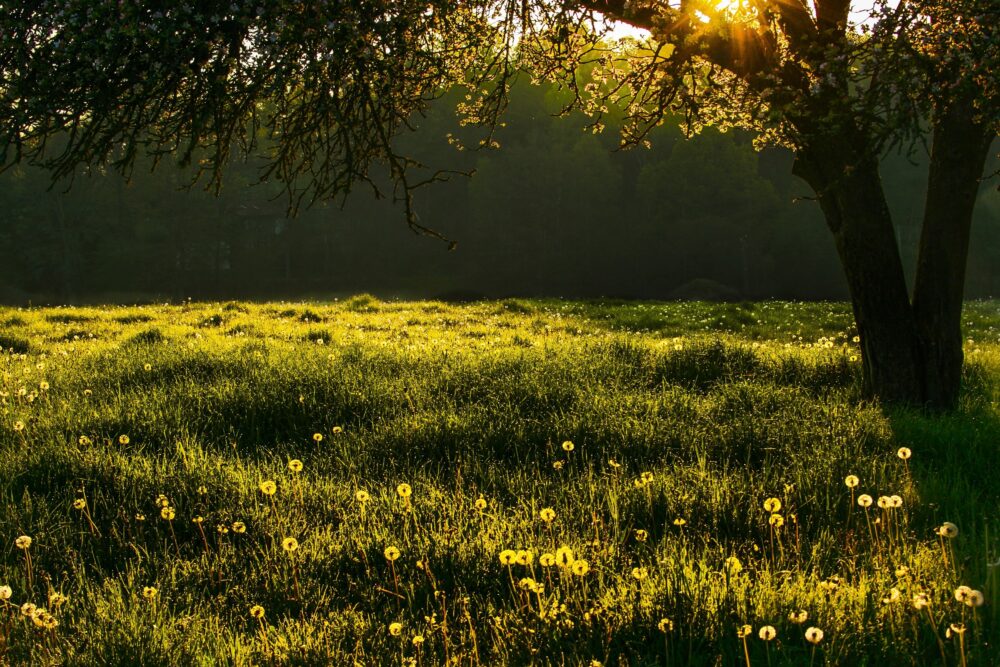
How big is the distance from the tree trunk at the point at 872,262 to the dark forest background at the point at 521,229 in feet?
161

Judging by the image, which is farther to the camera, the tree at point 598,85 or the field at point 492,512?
the tree at point 598,85

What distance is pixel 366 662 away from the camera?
3.18 metres

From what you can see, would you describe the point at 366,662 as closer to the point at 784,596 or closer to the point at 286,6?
the point at 784,596

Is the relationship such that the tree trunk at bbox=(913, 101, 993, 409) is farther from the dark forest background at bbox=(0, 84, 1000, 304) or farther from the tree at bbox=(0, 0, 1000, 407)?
the dark forest background at bbox=(0, 84, 1000, 304)

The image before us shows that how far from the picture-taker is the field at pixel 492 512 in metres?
3.21

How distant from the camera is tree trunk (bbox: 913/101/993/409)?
7652mm

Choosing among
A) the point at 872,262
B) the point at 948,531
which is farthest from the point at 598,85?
the point at 948,531

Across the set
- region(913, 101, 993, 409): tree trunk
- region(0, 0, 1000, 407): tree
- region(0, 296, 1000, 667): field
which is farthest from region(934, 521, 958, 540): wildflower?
region(913, 101, 993, 409): tree trunk

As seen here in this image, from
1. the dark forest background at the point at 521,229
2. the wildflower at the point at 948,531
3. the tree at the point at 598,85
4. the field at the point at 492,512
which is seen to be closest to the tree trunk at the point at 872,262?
the tree at the point at 598,85

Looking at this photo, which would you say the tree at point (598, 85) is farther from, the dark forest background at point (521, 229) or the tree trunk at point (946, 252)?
the dark forest background at point (521, 229)

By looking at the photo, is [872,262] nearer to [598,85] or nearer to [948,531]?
[598,85]

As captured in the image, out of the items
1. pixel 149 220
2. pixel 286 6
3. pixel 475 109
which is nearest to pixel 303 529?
pixel 286 6

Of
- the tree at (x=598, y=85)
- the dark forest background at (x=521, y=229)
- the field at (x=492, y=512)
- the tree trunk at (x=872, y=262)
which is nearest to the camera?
the field at (x=492, y=512)

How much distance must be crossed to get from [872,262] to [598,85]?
4015mm
